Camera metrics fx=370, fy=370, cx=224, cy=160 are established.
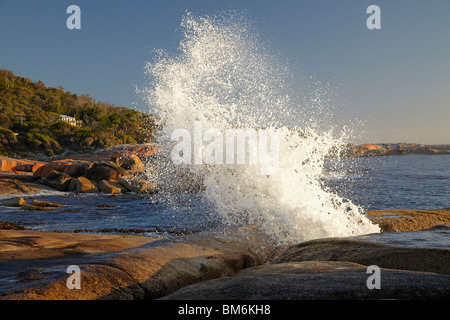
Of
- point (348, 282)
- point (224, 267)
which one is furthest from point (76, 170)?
point (348, 282)

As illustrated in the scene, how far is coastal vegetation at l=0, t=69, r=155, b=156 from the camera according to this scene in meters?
58.4

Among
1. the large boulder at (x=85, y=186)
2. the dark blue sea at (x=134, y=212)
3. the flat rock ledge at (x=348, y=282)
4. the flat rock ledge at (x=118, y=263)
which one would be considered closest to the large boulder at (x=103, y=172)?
the large boulder at (x=85, y=186)

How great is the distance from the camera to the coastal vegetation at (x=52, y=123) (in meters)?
58.4

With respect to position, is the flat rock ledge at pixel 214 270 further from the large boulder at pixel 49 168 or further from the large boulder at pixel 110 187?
the large boulder at pixel 49 168

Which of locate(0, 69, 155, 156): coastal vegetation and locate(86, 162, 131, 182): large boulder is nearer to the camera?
locate(86, 162, 131, 182): large boulder

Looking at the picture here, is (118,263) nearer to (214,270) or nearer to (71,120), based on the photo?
(214,270)

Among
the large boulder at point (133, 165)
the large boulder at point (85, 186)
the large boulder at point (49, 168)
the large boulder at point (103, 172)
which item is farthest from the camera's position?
the large boulder at point (133, 165)

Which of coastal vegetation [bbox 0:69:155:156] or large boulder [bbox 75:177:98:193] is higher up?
coastal vegetation [bbox 0:69:155:156]

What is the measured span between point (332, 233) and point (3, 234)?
7509 mm

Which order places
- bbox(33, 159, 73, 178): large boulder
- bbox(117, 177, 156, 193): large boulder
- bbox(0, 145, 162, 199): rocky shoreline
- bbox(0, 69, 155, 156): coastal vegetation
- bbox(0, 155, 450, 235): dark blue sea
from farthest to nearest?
bbox(0, 69, 155, 156): coastal vegetation, bbox(33, 159, 73, 178): large boulder, bbox(117, 177, 156, 193): large boulder, bbox(0, 145, 162, 199): rocky shoreline, bbox(0, 155, 450, 235): dark blue sea

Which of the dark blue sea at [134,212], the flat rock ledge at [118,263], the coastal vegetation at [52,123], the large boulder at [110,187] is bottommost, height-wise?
the dark blue sea at [134,212]

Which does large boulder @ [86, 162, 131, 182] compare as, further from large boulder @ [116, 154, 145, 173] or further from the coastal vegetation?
the coastal vegetation

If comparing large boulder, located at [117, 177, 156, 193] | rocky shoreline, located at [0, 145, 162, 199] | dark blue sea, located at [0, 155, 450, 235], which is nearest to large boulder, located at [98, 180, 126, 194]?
rocky shoreline, located at [0, 145, 162, 199]

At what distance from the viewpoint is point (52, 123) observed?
233ft
